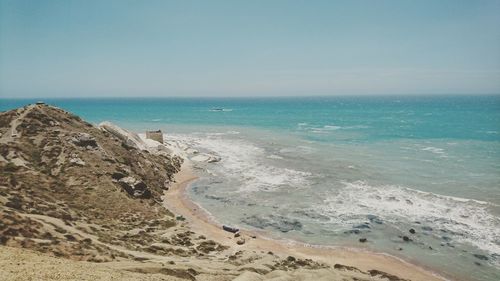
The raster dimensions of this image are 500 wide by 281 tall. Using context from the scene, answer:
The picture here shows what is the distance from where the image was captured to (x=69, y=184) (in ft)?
113

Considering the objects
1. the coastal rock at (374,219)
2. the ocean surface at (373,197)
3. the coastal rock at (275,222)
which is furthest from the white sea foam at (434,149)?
the coastal rock at (275,222)

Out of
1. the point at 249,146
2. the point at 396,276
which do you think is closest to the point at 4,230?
the point at 396,276

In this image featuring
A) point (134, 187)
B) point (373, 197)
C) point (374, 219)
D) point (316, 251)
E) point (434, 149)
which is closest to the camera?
point (316, 251)

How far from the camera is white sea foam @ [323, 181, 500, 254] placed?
33.3 m

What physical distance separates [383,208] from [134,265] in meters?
27.7

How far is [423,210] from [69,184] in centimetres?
3449

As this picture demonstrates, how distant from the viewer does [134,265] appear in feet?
67.5

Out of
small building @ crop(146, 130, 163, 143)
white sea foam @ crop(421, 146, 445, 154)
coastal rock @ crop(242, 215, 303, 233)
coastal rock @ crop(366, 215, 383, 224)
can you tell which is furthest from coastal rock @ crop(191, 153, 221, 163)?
white sea foam @ crop(421, 146, 445, 154)

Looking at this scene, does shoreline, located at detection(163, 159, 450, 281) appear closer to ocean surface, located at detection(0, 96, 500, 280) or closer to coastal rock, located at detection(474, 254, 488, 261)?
ocean surface, located at detection(0, 96, 500, 280)

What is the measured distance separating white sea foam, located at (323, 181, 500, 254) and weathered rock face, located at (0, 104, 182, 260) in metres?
18.5

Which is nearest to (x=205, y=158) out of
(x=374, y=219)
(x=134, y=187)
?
(x=134, y=187)

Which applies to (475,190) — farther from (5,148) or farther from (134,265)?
(5,148)

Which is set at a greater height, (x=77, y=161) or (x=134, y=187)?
(x=77, y=161)

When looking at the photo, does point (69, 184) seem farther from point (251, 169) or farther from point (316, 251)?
point (251, 169)
